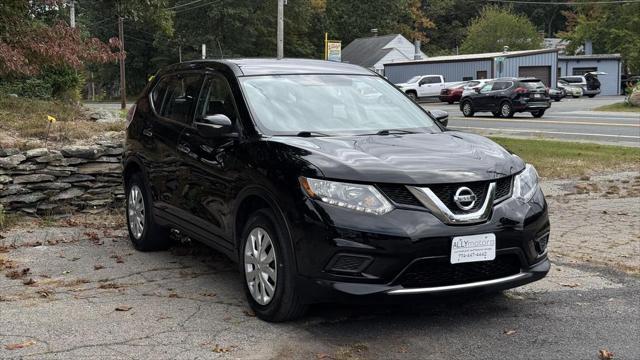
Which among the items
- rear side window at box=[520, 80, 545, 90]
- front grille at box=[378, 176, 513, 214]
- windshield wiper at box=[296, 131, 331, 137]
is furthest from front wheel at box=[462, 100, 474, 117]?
front grille at box=[378, 176, 513, 214]

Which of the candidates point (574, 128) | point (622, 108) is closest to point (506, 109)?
point (574, 128)

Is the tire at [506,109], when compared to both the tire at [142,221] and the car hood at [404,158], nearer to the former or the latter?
the tire at [142,221]

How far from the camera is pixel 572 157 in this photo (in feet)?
45.0

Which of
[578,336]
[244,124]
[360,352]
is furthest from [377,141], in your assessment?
[578,336]

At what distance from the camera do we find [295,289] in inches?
164

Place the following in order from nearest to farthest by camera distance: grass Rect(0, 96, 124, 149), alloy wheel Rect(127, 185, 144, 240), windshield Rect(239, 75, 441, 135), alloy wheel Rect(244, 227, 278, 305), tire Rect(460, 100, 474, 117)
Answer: alloy wheel Rect(244, 227, 278, 305) < windshield Rect(239, 75, 441, 135) < alloy wheel Rect(127, 185, 144, 240) < grass Rect(0, 96, 124, 149) < tire Rect(460, 100, 474, 117)

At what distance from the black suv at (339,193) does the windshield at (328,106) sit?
14 mm

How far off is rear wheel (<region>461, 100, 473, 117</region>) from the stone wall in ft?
75.2

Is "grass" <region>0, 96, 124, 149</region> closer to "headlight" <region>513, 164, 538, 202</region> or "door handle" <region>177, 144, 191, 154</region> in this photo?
"door handle" <region>177, 144, 191, 154</region>

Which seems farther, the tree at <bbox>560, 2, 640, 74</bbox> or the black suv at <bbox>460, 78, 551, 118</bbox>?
the tree at <bbox>560, 2, 640, 74</bbox>

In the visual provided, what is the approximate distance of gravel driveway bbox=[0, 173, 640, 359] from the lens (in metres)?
4.05

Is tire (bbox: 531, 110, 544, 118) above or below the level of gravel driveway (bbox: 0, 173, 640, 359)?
above

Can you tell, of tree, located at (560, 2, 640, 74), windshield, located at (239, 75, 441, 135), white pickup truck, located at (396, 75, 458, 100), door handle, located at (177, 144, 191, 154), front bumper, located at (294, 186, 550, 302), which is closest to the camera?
front bumper, located at (294, 186, 550, 302)

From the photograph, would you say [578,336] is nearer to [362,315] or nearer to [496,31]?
[362,315]
